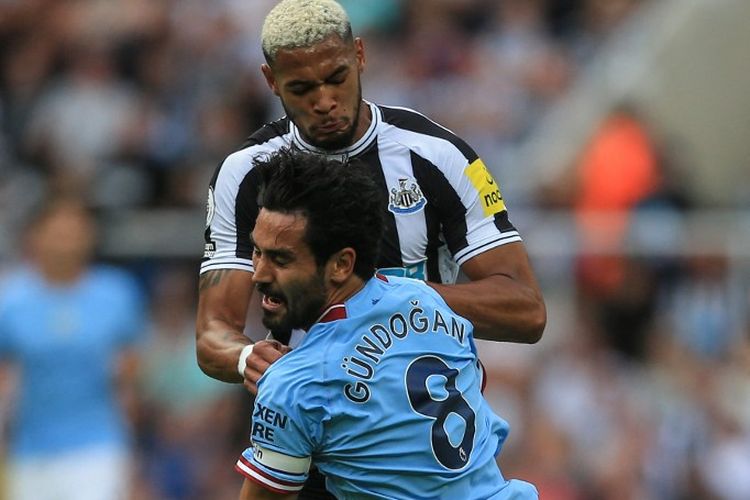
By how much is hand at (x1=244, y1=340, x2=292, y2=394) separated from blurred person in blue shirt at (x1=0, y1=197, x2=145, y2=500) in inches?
194

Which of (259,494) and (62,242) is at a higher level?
(62,242)

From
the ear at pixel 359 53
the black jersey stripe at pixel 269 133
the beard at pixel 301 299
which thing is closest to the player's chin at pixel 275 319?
the beard at pixel 301 299

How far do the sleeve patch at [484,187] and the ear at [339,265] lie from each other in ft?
2.53

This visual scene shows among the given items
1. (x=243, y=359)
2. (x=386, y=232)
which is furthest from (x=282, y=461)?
(x=386, y=232)

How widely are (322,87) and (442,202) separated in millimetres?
580

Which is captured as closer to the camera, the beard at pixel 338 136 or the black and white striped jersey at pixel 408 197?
the beard at pixel 338 136

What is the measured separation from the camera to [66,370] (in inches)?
384

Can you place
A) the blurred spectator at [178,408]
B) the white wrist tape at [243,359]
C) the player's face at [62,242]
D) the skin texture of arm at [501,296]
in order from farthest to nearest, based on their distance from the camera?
1. the blurred spectator at [178,408]
2. the player's face at [62,242]
3. the skin texture of arm at [501,296]
4. the white wrist tape at [243,359]

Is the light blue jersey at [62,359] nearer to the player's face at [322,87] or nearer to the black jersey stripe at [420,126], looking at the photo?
the black jersey stripe at [420,126]

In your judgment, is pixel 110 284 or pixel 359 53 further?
pixel 110 284

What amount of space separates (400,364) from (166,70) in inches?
360

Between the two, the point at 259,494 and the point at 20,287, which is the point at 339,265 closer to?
the point at 259,494

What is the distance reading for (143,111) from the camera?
42.8ft

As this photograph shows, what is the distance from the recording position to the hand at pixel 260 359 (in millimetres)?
4957
